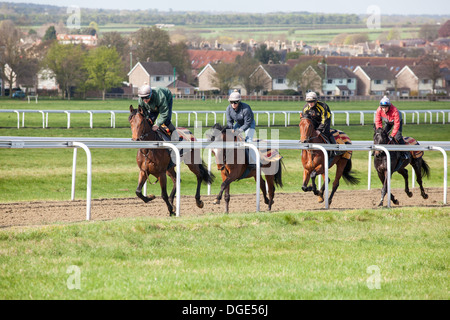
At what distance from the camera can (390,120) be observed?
40.7 ft

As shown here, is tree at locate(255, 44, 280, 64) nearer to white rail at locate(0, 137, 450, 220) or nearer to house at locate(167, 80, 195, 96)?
house at locate(167, 80, 195, 96)

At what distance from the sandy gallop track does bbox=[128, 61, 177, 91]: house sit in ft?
211

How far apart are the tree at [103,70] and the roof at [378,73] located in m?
37.7

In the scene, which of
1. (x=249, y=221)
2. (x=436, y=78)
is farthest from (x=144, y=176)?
(x=436, y=78)

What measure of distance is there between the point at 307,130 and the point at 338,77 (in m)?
78.0

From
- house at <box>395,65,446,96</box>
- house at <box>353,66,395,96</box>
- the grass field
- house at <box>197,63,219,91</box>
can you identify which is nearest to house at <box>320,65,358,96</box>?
house at <box>353,66,395,96</box>

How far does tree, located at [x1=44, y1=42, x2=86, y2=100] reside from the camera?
6662 centimetres

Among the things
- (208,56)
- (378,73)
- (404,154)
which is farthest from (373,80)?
(404,154)

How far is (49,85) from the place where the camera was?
3125 inches

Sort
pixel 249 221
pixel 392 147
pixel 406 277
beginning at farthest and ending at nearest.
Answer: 1. pixel 392 147
2. pixel 249 221
3. pixel 406 277

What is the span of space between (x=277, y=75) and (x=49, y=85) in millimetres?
25870

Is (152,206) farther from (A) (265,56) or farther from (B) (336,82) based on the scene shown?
(A) (265,56)

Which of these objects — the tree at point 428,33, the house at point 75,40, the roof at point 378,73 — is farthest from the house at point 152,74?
the tree at point 428,33
